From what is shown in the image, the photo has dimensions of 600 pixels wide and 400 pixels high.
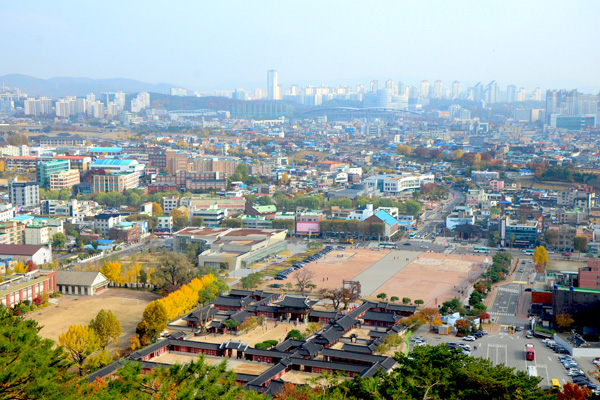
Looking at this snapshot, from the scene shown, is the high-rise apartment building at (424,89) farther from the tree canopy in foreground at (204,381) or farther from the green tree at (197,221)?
the tree canopy in foreground at (204,381)

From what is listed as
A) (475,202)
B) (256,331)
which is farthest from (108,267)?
(475,202)

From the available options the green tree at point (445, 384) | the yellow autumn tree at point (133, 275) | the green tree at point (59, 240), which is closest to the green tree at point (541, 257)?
the yellow autumn tree at point (133, 275)

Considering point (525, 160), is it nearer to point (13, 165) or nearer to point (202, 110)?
point (13, 165)

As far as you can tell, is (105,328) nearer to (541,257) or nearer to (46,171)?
(541,257)

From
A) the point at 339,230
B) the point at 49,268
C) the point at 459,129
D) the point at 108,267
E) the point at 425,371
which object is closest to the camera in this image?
the point at 425,371

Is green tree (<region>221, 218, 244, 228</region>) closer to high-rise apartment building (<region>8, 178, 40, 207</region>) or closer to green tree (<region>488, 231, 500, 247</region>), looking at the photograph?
green tree (<region>488, 231, 500, 247</region>)

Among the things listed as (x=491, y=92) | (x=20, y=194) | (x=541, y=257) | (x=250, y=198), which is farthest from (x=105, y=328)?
(x=491, y=92)
